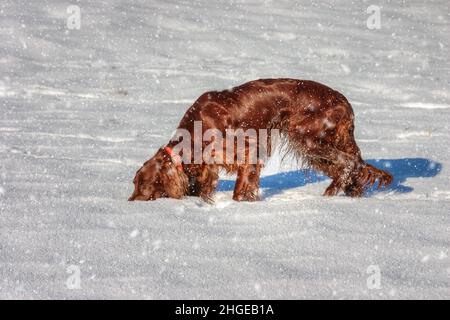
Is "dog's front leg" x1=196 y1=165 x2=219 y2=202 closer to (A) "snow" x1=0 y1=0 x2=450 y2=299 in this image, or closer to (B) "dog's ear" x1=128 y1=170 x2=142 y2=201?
(A) "snow" x1=0 y1=0 x2=450 y2=299

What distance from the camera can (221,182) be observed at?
5195 mm

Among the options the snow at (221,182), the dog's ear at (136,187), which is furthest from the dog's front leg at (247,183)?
the dog's ear at (136,187)

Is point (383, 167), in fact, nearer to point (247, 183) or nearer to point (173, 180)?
point (247, 183)

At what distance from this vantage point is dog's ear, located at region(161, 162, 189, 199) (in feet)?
13.6

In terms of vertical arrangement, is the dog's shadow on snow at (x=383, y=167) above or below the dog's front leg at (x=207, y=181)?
below

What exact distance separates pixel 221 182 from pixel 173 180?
1.08 m

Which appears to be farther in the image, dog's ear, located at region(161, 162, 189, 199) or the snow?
dog's ear, located at region(161, 162, 189, 199)

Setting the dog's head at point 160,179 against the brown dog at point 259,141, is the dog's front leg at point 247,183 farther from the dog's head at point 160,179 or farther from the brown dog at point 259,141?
the dog's head at point 160,179

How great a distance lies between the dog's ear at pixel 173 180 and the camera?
4137 mm

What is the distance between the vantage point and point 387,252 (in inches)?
127

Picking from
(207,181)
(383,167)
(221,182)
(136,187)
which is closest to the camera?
(136,187)

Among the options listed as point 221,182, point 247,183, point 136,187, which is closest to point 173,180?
point 136,187

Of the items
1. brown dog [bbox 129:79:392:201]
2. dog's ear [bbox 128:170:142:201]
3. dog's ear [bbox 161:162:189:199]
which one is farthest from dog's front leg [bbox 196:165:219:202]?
dog's ear [bbox 128:170:142:201]
